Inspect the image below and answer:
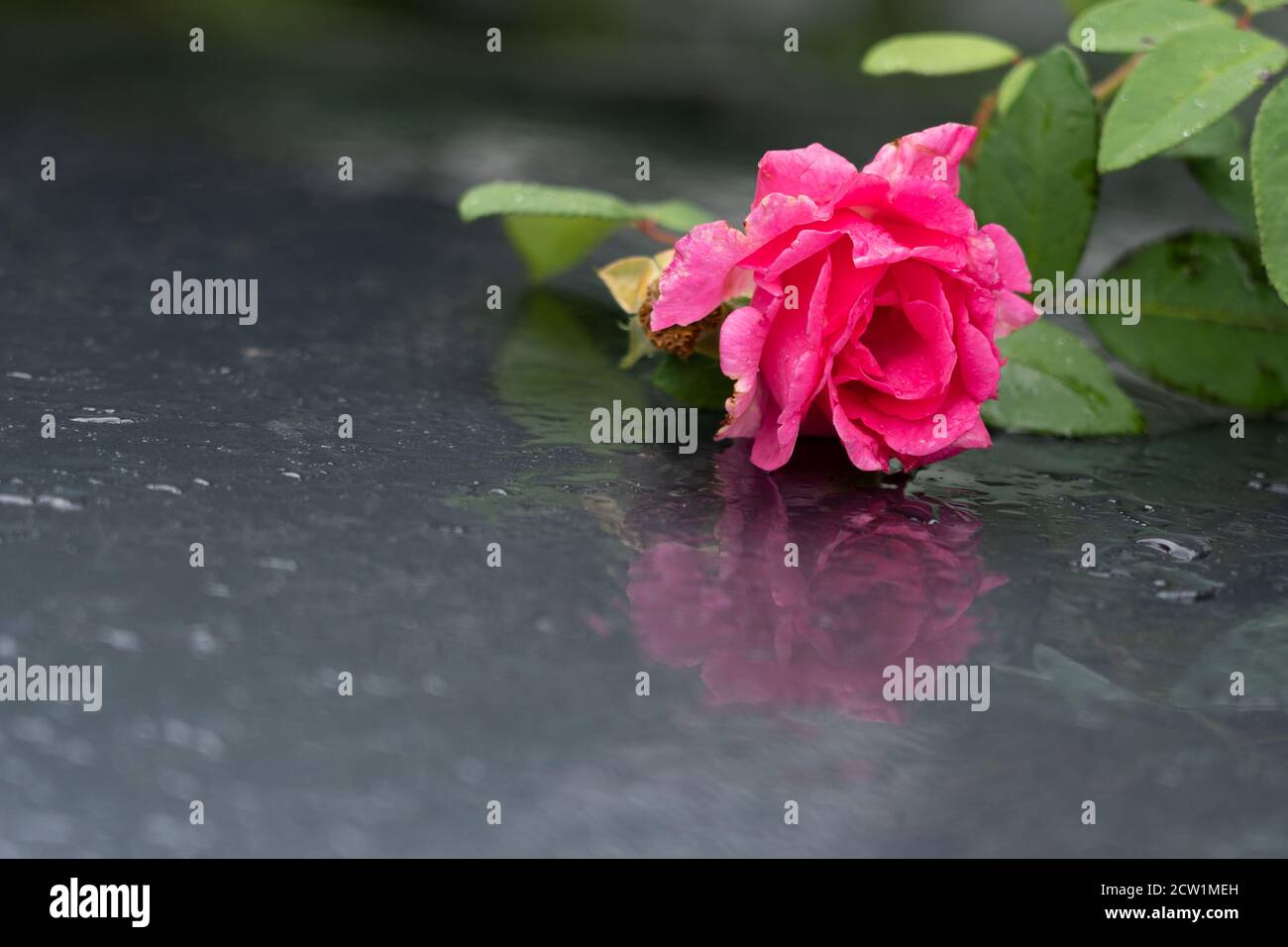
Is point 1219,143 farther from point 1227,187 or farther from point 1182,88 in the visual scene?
point 1182,88

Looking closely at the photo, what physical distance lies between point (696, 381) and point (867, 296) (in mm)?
190

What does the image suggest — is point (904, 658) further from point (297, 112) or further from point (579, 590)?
point (297, 112)

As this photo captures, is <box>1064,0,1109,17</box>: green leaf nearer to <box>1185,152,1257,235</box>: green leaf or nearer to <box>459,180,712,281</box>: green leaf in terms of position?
<box>1185,152,1257,235</box>: green leaf

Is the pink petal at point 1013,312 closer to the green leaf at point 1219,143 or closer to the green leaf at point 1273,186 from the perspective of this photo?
the green leaf at point 1273,186

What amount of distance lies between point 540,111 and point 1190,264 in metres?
1.45

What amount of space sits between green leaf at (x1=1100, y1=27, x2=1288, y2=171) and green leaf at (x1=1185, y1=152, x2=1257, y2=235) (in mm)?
169

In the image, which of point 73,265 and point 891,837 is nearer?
point 891,837

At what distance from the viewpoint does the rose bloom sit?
77 cm

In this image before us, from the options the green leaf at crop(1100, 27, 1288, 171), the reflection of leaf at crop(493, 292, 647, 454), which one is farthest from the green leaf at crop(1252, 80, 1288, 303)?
the reflection of leaf at crop(493, 292, 647, 454)

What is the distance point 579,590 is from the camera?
2.18ft

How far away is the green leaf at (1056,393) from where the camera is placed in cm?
96

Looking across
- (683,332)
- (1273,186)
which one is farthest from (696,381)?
(1273,186)

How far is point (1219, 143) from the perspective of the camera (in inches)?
42.6
